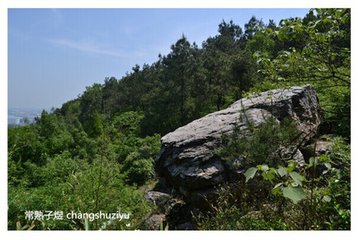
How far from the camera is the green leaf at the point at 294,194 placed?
1.95 m

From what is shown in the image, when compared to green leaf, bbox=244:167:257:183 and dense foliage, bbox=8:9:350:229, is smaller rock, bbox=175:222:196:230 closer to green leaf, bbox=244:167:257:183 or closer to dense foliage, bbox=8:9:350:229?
dense foliage, bbox=8:9:350:229

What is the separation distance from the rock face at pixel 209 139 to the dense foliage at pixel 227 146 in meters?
0.38

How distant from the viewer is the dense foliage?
288 cm

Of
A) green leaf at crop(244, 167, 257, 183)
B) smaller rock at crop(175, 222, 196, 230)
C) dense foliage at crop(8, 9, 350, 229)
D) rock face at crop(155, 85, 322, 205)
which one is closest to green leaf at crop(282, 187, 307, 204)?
dense foliage at crop(8, 9, 350, 229)

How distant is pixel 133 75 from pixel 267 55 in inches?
782

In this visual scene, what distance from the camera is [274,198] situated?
11.8ft

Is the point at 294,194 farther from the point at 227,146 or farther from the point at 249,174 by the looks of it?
the point at 227,146

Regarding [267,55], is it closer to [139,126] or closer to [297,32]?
[297,32]

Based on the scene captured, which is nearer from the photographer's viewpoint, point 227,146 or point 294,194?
point 294,194

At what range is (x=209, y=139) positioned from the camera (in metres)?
6.10

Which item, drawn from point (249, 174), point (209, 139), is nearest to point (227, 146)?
point (209, 139)

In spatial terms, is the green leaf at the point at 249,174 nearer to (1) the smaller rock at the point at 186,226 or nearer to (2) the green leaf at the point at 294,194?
(2) the green leaf at the point at 294,194

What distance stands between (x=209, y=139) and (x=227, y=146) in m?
1.45

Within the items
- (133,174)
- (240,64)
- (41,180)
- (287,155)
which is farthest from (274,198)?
(240,64)
